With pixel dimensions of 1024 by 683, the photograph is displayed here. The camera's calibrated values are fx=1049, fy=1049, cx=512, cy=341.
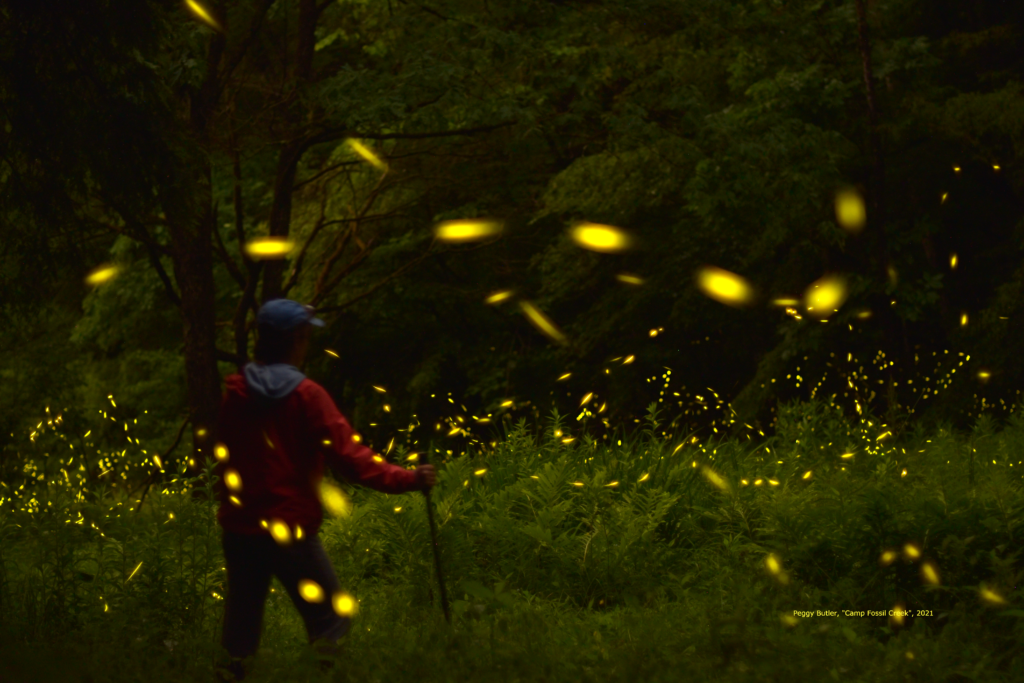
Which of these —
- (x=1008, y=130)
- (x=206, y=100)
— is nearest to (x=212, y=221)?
(x=206, y=100)

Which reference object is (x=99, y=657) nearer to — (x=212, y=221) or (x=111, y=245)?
(x=212, y=221)

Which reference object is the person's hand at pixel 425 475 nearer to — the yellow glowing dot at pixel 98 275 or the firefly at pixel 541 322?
the yellow glowing dot at pixel 98 275

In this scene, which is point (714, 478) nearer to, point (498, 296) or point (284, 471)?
point (284, 471)

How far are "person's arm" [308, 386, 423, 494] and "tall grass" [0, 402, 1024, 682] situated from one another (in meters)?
0.68

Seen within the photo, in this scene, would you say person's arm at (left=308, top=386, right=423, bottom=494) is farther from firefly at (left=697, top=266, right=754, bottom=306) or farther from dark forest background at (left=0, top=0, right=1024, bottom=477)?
firefly at (left=697, top=266, right=754, bottom=306)

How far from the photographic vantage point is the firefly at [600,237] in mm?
14203

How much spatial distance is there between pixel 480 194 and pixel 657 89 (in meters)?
3.32

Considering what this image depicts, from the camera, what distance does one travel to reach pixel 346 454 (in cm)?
392

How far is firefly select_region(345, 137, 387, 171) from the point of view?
1354 cm

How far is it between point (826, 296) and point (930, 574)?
8.00 meters

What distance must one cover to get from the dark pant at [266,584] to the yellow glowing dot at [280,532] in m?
0.02

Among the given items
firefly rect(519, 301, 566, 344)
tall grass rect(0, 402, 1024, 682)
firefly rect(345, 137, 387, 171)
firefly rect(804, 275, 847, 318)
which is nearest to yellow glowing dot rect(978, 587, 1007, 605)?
tall grass rect(0, 402, 1024, 682)

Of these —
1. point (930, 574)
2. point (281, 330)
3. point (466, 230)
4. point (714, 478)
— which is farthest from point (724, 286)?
point (281, 330)

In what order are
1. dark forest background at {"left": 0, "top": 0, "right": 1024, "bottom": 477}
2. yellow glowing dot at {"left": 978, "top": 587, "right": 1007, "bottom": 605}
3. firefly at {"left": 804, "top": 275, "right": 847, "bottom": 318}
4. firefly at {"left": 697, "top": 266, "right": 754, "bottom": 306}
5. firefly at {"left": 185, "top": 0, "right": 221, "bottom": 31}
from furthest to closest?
1. firefly at {"left": 697, "top": 266, "right": 754, "bottom": 306}
2. firefly at {"left": 804, "top": 275, "right": 847, "bottom": 318}
3. dark forest background at {"left": 0, "top": 0, "right": 1024, "bottom": 477}
4. firefly at {"left": 185, "top": 0, "right": 221, "bottom": 31}
5. yellow glowing dot at {"left": 978, "top": 587, "right": 1007, "bottom": 605}
